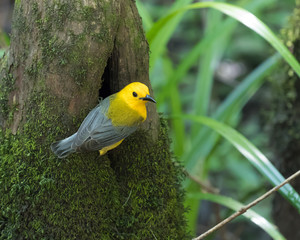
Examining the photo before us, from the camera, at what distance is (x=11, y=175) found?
3.93ft

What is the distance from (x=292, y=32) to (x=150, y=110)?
107 centimetres

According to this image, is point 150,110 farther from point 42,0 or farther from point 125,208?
point 42,0

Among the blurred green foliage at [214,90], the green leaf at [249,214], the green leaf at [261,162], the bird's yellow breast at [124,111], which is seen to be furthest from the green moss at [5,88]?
the green leaf at [249,214]

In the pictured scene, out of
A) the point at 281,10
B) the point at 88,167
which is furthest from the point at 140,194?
the point at 281,10

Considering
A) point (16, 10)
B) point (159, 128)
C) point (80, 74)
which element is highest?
point (16, 10)

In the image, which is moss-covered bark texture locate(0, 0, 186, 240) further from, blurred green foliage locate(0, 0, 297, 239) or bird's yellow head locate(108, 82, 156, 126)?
blurred green foliage locate(0, 0, 297, 239)

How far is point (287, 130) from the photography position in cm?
207

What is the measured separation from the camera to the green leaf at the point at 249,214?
1367 millimetres

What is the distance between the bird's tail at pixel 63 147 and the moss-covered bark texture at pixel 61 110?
0.03 meters

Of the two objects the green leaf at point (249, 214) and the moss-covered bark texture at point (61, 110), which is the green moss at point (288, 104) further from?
the moss-covered bark texture at point (61, 110)

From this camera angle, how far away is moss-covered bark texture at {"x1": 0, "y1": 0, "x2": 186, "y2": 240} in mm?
1147

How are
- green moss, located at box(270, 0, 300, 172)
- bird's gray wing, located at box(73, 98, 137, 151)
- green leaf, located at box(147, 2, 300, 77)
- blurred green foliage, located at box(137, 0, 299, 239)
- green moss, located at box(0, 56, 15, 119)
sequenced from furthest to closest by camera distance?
green moss, located at box(270, 0, 300, 172) → blurred green foliage, located at box(137, 0, 299, 239) → green leaf, located at box(147, 2, 300, 77) → green moss, located at box(0, 56, 15, 119) → bird's gray wing, located at box(73, 98, 137, 151)

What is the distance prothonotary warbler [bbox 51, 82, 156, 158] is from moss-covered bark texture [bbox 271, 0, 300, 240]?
3.77 feet

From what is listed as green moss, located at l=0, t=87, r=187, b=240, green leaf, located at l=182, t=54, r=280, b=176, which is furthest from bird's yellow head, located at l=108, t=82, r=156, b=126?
green leaf, located at l=182, t=54, r=280, b=176
